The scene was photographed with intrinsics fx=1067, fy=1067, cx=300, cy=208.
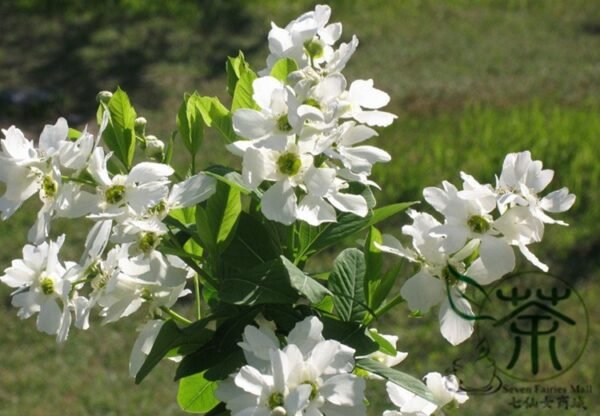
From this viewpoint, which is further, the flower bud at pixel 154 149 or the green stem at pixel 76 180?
the flower bud at pixel 154 149

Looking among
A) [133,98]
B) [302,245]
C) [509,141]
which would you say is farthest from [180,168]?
[302,245]

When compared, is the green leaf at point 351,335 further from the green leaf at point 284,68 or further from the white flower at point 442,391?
the green leaf at point 284,68

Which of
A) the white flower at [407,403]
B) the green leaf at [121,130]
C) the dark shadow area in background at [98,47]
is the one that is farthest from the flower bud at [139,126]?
the dark shadow area in background at [98,47]

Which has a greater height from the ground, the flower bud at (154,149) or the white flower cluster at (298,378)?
the flower bud at (154,149)
